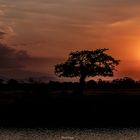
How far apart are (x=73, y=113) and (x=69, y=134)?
7.96m

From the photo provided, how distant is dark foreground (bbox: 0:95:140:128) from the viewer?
60.5ft

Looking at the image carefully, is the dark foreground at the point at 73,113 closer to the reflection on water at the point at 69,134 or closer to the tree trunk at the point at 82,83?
the reflection on water at the point at 69,134

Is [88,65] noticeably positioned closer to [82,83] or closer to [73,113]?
[82,83]

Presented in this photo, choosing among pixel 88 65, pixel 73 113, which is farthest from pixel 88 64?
pixel 73 113

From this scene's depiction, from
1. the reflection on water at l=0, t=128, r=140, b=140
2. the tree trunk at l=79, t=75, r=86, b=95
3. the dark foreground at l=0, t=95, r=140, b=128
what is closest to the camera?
the reflection on water at l=0, t=128, r=140, b=140

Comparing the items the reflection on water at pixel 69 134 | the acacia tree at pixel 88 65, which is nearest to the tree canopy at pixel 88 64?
the acacia tree at pixel 88 65

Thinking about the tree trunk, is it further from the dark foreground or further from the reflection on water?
the reflection on water

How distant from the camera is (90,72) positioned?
4447 cm

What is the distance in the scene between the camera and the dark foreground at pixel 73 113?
18438 millimetres

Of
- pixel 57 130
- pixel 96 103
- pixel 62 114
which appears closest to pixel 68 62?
pixel 96 103

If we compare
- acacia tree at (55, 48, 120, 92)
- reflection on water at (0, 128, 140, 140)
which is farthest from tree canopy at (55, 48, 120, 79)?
reflection on water at (0, 128, 140, 140)

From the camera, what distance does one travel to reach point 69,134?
583 inches

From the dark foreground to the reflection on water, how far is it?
63.2 inches

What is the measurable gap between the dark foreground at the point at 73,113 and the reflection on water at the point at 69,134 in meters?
1.61
